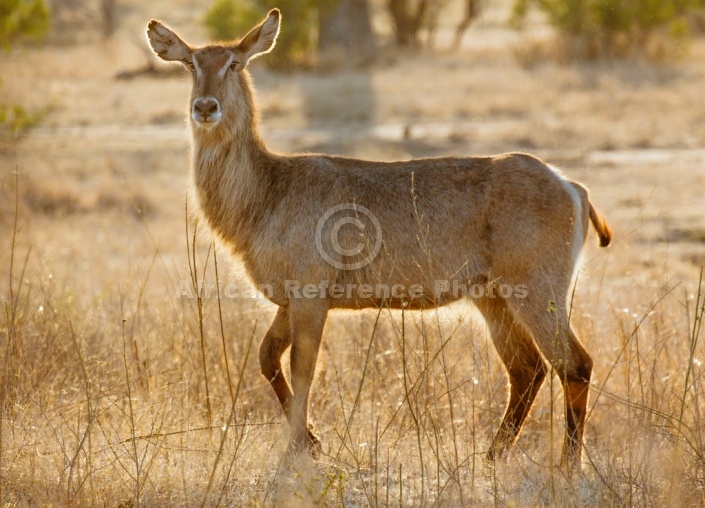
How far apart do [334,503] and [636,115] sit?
12.3m

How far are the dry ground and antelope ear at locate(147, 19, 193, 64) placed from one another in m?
0.97

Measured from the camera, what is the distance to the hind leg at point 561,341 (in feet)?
14.9

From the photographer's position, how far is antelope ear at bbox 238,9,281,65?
5070mm

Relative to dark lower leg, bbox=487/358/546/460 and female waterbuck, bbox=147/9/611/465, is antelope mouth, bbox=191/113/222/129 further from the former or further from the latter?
dark lower leg, bbox=487/358/546/460

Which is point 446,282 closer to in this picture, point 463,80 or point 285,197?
point 285,197

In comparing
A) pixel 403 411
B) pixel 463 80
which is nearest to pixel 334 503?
pixel 403 411

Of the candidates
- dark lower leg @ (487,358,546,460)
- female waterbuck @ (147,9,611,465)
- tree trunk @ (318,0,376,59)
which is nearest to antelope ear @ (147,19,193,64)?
female waterbuck @ (147,9,611,465)

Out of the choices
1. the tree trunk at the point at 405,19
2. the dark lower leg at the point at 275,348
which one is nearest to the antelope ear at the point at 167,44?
the dark lower leg at the point at 275,348

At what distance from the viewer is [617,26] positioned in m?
20.7

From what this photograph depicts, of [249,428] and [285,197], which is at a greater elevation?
[285,197]

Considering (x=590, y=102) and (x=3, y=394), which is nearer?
(x=3, y=394)

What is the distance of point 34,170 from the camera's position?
38.9 ft

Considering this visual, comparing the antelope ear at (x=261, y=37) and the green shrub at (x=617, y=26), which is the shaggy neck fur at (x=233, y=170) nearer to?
the antelope ear at (x=261, y=37)

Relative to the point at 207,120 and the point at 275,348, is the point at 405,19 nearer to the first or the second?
the point at 207,120
